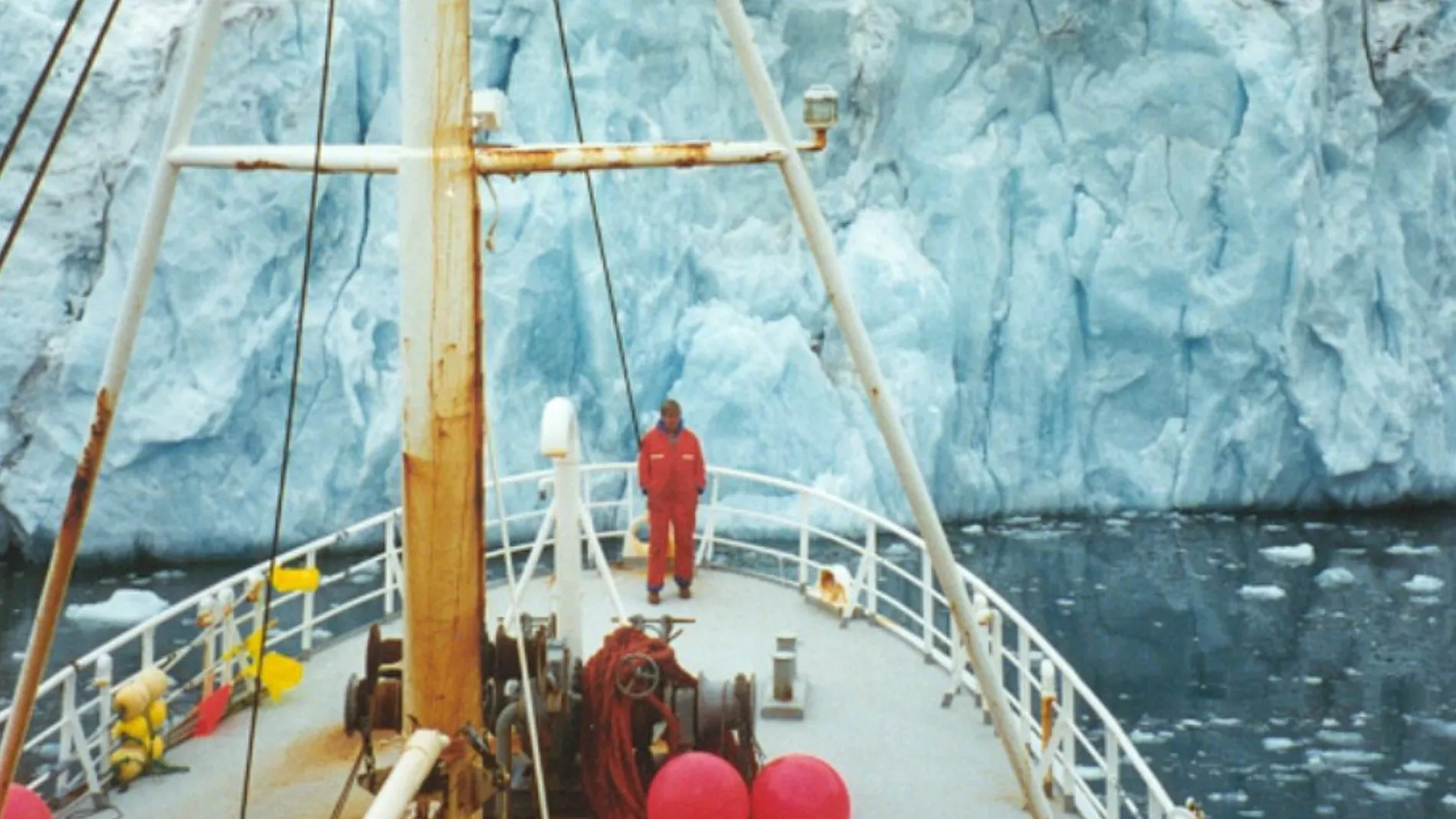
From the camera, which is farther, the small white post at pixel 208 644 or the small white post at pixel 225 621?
the small white post at pixel 225 621

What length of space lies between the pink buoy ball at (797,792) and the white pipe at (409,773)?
1176 mm

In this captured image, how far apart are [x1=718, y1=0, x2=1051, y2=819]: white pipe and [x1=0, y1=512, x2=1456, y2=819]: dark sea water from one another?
692 cm

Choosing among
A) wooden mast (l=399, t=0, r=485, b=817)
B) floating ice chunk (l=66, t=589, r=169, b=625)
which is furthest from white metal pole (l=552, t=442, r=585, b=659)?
floating ice chunk (l=66, t=589, r=169, b=625)

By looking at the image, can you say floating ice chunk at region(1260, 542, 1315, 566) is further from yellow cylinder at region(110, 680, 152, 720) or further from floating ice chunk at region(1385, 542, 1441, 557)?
yellow cylinder at region(110, 680, 152, 720)

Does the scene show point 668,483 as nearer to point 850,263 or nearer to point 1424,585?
point 850,263

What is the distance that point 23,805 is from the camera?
386 cm

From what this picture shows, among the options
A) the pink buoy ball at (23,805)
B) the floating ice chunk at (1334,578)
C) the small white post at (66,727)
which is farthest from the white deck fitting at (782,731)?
the floating ice chunk at (1334,578)

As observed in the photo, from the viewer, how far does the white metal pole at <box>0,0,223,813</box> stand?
300 cm

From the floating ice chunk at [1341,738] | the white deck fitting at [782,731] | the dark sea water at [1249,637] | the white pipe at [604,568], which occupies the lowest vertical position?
the floating ice chunk at [1341,738]

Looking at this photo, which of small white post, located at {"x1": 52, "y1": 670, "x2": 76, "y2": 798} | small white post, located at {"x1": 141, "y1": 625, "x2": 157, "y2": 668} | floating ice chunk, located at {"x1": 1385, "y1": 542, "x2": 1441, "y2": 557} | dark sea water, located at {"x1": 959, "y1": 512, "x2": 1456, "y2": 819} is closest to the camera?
→ small white post, located at {"x1": 52, "y1": 670, "x2": 76, "y2": 798}

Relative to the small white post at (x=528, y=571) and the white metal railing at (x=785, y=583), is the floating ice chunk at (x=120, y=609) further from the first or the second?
the small white post at (x=528, y=571)

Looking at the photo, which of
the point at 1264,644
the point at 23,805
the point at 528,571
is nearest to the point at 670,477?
the point at 528,571

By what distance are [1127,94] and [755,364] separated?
542 cm

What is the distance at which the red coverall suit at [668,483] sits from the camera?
21.6ft
